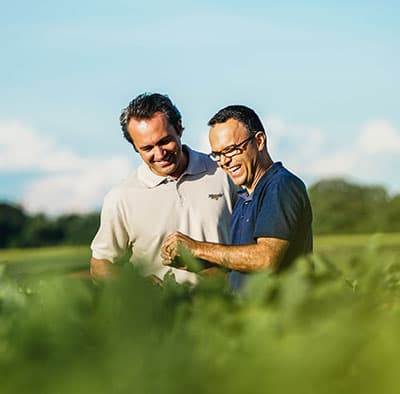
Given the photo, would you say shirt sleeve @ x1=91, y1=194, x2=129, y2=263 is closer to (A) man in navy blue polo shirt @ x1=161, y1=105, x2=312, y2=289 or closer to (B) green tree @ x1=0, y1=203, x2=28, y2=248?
(A) man in navy blue polo shirt @ x1=161, y1=105, x2=312, y2=289

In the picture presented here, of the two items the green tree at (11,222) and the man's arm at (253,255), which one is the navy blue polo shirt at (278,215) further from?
the green tree at (11,222)

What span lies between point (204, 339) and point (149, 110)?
660 centimetres

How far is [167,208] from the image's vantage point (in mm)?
7809

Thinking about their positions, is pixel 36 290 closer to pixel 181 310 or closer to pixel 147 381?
pixel 181 310

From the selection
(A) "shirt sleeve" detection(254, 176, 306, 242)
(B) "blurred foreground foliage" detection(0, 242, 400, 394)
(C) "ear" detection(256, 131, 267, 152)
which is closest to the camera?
(B) "blurred foreground foliage" detection(0, 242, 400, 394)

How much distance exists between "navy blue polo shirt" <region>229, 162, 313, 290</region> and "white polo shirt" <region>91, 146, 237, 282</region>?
178 centimetres

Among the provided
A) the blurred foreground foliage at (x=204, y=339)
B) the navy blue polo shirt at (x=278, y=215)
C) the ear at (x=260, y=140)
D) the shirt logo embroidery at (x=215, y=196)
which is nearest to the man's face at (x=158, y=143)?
the shirt logo embroidery at (x=215, y=196)

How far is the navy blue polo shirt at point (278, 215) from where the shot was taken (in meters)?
4.88

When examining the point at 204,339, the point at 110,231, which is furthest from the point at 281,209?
the point at 204,339

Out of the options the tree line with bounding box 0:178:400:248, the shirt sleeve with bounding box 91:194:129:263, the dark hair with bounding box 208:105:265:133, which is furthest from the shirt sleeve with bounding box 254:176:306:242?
the tree line with bounding box 0:178:400:248

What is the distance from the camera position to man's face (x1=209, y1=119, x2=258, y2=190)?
5.86 meters

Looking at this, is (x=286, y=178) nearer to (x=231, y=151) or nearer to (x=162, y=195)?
(x=231, y=151)

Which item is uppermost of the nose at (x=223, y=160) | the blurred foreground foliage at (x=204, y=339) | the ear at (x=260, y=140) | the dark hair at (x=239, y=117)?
the dark hair at (x=239, y=117)

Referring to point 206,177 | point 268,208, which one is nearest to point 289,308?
point 268,208
